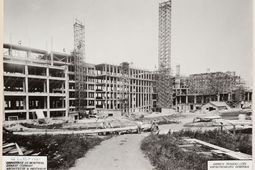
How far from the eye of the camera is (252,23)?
5754 millimetres

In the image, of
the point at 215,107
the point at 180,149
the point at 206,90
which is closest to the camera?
the point at 180,149

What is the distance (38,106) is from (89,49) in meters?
2.35

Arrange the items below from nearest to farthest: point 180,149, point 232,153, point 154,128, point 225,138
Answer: point 232,153
point 180,149
point 225,138
point 154,128

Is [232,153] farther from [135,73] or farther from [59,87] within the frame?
[59,87]

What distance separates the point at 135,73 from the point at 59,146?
11.2ft

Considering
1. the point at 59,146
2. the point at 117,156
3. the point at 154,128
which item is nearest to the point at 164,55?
the point at 154,128

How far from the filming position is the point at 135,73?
7867mm

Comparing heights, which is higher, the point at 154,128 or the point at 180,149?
the point at 154,128

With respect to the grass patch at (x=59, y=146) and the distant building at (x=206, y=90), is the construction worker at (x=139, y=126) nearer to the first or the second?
the grass patch at (x=59, y=146)

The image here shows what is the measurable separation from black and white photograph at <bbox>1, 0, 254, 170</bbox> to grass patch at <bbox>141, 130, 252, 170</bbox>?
0.09ft

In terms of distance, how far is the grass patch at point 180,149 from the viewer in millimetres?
5711

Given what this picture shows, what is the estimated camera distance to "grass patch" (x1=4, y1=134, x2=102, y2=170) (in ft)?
19.2

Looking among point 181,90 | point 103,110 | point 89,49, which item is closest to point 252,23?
point 181,90

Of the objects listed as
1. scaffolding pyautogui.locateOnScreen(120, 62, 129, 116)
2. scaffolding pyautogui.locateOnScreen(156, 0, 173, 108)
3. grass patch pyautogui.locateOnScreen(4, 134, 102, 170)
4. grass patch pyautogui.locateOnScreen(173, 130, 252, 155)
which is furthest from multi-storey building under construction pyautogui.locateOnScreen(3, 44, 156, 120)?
grass patch pyautogui.locateOnScreen(173, 130, 252, 155)
